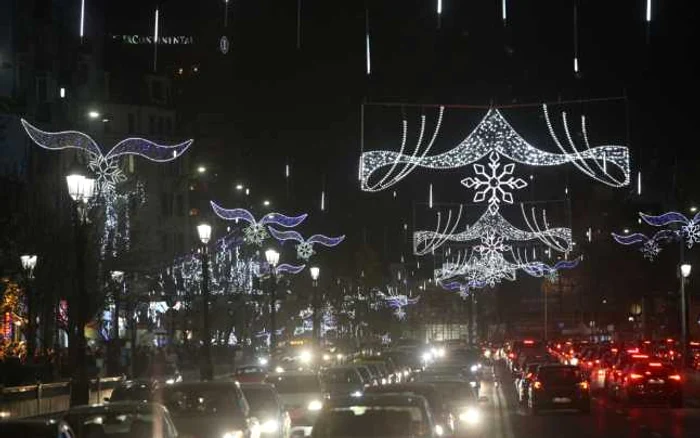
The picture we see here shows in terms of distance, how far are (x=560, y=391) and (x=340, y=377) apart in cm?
912

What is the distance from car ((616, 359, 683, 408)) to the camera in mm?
41344

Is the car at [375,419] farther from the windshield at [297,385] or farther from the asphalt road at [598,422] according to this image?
the asphalt road at [598,422]

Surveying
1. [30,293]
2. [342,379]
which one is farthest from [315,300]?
[342,379]

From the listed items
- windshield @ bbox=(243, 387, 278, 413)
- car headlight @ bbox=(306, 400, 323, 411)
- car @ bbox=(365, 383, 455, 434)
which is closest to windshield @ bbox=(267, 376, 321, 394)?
car headlight @ bbox=(306, 400, 323, 411)

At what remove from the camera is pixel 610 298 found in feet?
400

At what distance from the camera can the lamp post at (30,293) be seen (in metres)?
42.2

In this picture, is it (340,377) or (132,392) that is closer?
(132,392)

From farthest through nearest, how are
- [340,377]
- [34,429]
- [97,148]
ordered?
1. [97,148]
2. [340,377]
3. [34,429]

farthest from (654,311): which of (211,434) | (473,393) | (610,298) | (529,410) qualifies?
(211,434)

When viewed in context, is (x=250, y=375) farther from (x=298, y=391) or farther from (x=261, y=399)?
(x=261, y=399)

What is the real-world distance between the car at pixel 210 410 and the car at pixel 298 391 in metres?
6.43

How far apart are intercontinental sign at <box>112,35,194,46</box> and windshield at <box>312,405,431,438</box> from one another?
285 feet

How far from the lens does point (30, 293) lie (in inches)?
1767

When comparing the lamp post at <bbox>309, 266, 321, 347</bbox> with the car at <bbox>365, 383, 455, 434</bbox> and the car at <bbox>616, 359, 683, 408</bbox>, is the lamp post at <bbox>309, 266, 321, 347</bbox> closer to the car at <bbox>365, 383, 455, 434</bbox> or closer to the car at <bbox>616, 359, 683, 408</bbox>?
the car at <bbox>616, 359, 683, 408</bbox>
